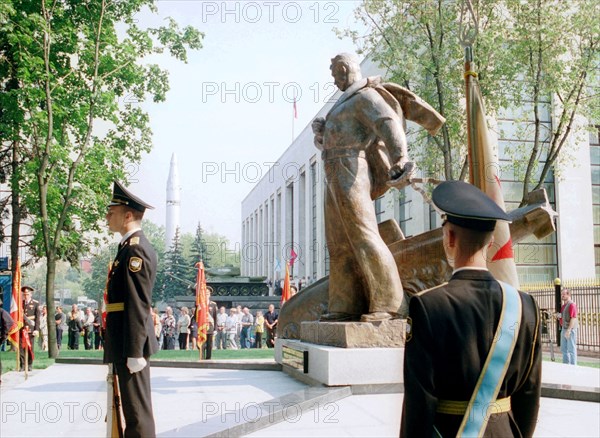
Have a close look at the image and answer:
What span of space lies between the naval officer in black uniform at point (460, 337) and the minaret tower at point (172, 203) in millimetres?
74447

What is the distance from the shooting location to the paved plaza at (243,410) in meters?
4.79

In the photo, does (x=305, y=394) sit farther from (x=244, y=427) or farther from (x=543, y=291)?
(x=543, y=291)

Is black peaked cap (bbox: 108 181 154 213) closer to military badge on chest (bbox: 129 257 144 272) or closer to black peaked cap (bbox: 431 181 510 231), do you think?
military badge on chest (bbox: 129 257 144 272)

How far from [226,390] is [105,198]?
568 inches

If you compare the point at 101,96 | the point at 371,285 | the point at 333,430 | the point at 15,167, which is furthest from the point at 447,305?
the point at 15,167

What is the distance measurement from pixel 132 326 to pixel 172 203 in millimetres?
75876

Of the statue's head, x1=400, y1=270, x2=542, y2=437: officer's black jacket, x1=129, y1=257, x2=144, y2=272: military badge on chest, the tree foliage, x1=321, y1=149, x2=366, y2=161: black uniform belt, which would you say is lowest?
x1=400, y1=270, x2=542, y2=437: officer's black jacket

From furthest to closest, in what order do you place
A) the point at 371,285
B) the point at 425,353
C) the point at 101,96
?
the point at 101,96
the point at 371,285
the point at 425,353

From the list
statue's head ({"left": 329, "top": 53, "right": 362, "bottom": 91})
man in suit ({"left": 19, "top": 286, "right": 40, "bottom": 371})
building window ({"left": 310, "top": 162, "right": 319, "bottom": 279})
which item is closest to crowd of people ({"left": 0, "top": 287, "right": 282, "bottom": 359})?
man in suit ({"left": 19, "top": 286, "right": 40, "bottom": 371})

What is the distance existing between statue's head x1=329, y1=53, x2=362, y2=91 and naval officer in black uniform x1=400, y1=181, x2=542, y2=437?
5108mm

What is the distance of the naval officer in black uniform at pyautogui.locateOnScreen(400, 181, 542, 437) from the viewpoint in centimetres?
211

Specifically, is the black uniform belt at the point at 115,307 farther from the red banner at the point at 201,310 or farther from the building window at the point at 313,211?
the building window at the point at 313,211

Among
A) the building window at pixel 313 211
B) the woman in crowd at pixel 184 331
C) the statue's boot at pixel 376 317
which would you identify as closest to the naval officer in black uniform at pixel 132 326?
the statue's boot at pixel 376 317

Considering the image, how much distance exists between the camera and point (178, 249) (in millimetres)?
65188
